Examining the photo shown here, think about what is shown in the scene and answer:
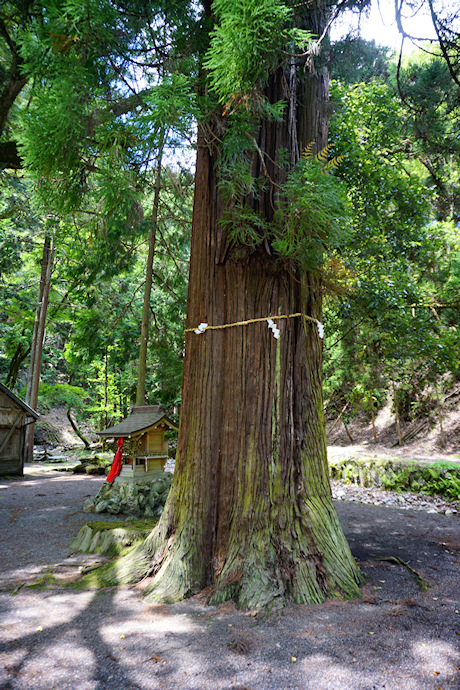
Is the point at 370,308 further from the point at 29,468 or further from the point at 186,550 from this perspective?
the point at 29,468

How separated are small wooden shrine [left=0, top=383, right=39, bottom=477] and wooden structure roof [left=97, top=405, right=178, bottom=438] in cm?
530

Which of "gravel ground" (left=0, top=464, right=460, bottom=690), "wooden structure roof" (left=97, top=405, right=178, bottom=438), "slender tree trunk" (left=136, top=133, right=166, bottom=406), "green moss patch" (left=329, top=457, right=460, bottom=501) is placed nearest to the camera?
"gravel ground" (left=0, top=464, right=460, bottom=690)

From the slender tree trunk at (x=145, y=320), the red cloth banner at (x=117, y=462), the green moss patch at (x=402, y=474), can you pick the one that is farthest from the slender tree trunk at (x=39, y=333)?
the green moss patch at (x=402, y=474)

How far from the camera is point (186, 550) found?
3.37 metres

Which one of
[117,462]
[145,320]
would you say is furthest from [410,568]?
[145,320]

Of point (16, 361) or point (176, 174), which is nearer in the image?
point (176, 174)

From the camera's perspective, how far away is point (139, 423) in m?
7.26

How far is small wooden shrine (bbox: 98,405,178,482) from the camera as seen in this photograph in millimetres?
7062

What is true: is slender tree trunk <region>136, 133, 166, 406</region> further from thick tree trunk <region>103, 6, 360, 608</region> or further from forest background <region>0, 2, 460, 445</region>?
thick tree trunk <region>103, 6, 360, 608</region>

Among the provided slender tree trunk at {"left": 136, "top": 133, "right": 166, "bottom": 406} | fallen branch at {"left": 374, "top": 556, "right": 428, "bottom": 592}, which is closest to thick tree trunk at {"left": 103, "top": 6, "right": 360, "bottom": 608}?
fallen branch at {"left": 374, "top": 556, "right": 428, "bottom": 592}

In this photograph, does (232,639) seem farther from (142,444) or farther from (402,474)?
(402,474)

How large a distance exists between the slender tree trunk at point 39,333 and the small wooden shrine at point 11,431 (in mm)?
2718

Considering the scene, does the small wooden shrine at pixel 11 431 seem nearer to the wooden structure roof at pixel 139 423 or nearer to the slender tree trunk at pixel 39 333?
the slender tree trunk at pixel 39 333

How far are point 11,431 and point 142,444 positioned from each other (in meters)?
5.89
